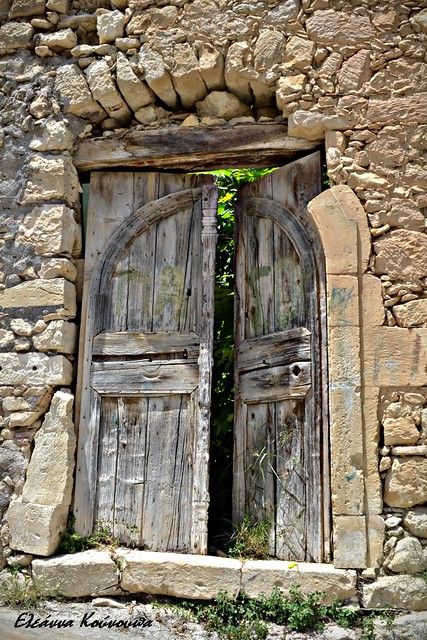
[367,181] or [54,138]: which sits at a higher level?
[54,138]

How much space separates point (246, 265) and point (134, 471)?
4.75 ft

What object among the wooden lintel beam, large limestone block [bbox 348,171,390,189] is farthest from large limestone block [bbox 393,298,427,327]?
the wooden lintel beam

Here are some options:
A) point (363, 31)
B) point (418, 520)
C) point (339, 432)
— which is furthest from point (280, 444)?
point (363, 31)

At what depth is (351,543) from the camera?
3303 mm

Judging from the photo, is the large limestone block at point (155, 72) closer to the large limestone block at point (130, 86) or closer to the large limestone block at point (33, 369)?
the large limestone block at point (130, 86)

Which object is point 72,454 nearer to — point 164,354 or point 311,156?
point 164,354

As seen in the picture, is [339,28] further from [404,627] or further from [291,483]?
[404,627]

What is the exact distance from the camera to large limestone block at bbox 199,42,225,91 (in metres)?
3.85

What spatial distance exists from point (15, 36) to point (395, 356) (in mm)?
3126

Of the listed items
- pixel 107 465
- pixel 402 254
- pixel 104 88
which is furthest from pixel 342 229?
pixel 107 465

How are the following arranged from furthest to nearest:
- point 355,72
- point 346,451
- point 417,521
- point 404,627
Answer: point 355,72 → point 346,451 → point 417,521 → point 404,627

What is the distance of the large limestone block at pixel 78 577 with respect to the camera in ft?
11.5

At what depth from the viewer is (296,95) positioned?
12.4 feet

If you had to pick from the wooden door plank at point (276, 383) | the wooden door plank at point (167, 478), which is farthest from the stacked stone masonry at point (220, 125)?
the wooden door plank at point (167, 478)
